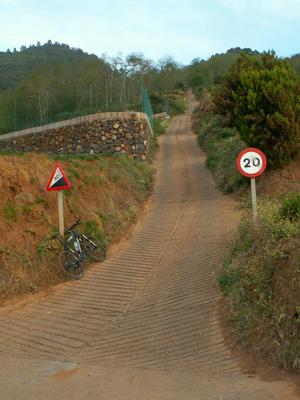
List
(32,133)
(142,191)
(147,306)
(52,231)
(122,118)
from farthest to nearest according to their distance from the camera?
1. (32,133)
2. (122,118)
3. (142,191)
4. (52,231)
5. (147,306)

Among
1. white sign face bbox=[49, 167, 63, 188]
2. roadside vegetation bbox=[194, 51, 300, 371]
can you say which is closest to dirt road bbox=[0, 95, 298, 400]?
roadside vegetation bbox=[194, 51, 300, 371]

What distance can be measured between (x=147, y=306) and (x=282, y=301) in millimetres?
2845

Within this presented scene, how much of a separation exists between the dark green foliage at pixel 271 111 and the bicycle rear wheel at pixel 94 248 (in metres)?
5.82

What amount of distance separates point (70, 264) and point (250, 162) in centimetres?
379

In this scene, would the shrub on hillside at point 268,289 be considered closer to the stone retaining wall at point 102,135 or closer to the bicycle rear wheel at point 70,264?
the bicycle rear wheel at point 70,264

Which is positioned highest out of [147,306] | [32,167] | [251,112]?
[251,112]

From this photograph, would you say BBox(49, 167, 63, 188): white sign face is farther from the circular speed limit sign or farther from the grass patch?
the circular speed limit sign

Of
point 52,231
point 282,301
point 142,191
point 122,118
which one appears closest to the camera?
point 282,301

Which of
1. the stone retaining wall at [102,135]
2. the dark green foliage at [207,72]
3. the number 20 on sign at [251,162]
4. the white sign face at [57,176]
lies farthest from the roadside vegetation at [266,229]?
the dark green foliage at [207,72]

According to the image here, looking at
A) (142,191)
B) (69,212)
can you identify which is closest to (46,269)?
(69,212)

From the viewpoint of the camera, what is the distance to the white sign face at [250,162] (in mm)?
9164

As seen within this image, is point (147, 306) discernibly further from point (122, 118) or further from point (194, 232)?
point (122, 118)

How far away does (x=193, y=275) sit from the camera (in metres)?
9.55

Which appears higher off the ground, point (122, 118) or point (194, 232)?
point (122, 118)
